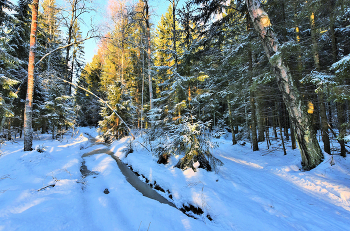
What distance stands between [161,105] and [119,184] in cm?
651

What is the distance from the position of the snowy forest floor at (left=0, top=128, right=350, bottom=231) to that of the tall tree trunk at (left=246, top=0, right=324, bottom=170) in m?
0.46

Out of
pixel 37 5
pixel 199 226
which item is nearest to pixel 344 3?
pixel 199 226

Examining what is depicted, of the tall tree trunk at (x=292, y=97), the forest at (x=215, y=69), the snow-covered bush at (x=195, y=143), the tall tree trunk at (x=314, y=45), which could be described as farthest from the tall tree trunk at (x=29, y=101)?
the tall tree trunk at (x=314, y=45)

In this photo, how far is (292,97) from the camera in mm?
5137

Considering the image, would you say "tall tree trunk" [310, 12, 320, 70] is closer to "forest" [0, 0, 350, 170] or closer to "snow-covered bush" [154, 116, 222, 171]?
"forest" [0, 0, 350, 170]

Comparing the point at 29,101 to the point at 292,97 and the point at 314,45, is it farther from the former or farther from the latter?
the point at 314,45

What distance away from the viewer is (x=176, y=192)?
13.7 feet

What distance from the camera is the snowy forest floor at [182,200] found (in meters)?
2.57

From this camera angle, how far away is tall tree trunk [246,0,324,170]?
196 inches

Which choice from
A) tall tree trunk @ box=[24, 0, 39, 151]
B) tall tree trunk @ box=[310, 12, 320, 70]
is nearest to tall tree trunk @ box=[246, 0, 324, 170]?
tall tree trunk @ box=[310, 12, 320, 70]

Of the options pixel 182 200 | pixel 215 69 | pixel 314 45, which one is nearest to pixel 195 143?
pixel 182 200

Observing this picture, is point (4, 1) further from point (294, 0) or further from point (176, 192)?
point (294, 0)

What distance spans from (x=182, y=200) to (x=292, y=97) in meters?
5.20

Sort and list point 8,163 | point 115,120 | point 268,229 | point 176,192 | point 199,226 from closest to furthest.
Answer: point 268,229 < point 199,226 < point 176,192 < point 8,163 < point 115,120
